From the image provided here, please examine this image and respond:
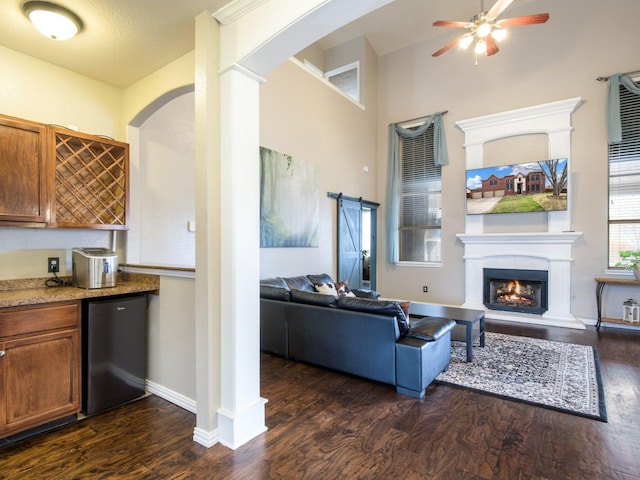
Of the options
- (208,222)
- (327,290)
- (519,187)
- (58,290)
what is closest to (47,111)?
(58,290)

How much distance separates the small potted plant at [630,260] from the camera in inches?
184

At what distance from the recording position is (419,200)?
6.84 meters

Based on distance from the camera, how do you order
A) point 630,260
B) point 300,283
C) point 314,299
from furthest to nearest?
point 630,260, point 300,283, point 314,299

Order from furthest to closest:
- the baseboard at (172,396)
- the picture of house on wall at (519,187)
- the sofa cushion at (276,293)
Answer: the picture of house on wall at (519,187) → the sofa cushion at (276,293) → the baseboard at (172,396)

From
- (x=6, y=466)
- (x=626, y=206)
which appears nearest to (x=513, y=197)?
(x=626, y=206)

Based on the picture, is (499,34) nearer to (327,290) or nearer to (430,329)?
(430,329)

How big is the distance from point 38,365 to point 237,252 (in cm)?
148

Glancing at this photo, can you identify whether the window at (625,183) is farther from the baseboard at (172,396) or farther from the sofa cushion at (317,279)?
the baseboard at (172,396)

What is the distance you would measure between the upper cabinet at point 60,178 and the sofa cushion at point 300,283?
223 centimetres

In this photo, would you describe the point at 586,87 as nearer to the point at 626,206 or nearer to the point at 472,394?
the point at 626,206

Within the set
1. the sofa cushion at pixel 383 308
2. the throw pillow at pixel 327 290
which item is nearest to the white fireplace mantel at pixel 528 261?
the throw pillow at pixel 327 290

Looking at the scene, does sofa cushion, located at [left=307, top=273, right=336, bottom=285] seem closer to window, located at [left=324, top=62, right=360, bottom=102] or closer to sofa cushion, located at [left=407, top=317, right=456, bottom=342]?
sofa cushion, located at [left=407, top=317, right=456, bottom=342]

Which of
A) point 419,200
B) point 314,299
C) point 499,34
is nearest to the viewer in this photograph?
point 314,299

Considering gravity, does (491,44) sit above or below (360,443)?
above
